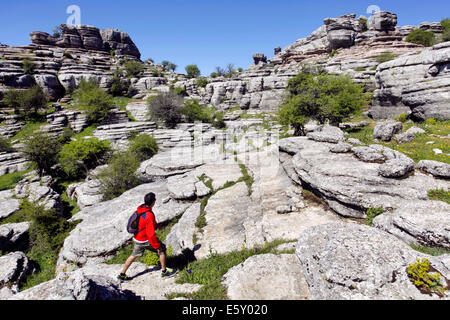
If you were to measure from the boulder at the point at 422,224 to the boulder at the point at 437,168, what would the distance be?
2951 millimetres

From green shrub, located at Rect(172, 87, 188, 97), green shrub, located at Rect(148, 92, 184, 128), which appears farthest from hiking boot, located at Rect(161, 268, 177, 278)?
green shrub, located at Rect(172, 87, 188, 97)

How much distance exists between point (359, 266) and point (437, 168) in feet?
26.4

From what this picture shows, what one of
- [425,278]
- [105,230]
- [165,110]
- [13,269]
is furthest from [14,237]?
[165,110]

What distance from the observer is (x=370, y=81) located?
139 ft

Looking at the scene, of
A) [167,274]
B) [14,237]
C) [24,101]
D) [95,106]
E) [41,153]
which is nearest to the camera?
[167,274]

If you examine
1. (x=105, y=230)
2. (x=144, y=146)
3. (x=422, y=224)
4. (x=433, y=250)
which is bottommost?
(x=105, y=230)

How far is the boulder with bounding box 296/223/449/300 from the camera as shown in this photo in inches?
153

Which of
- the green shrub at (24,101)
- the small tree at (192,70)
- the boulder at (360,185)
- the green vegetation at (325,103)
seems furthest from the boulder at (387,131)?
the small tree at (192,70)

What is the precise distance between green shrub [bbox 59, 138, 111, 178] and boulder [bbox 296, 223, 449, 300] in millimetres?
33598

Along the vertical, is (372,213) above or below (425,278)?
below

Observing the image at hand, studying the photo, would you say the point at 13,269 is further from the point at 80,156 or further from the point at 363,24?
the point at 363,24

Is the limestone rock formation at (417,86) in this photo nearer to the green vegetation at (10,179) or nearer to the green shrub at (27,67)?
the green vegetation at (10,179)

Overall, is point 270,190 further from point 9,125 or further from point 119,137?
point 9,125

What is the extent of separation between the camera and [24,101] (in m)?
40.5
